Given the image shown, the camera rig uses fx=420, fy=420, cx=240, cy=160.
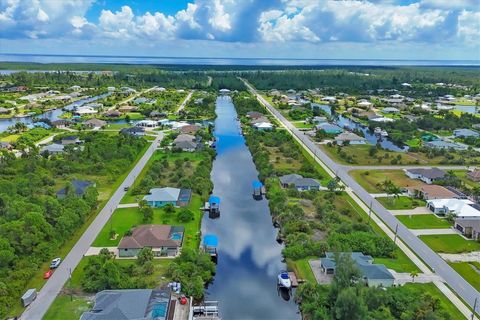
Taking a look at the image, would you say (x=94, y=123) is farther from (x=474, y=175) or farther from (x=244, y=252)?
(x=474, y=175)

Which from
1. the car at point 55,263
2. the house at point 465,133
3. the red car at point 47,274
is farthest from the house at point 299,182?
the house at point 465,133

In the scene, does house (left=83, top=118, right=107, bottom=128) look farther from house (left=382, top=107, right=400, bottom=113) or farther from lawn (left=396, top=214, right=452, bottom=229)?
house (left=382, top=107, right=400, bottom=113)

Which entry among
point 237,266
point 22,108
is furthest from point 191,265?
point 22,108

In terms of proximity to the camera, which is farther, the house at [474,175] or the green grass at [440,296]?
the house at [474,175]

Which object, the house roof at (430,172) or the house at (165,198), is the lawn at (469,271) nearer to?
the house roof at (430,172)

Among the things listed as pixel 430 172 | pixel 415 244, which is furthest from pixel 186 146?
pixel 415 244
